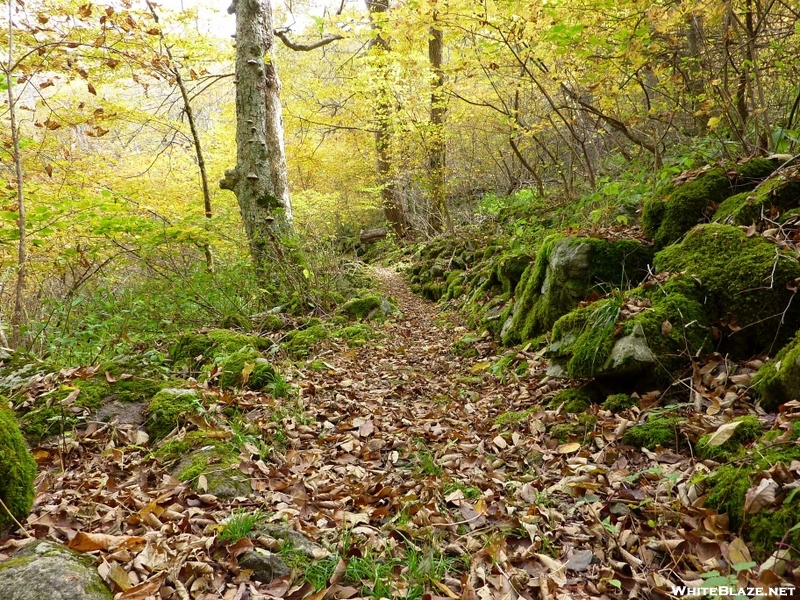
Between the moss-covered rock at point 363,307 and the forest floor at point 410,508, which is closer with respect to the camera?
the forest floor at point 410,508

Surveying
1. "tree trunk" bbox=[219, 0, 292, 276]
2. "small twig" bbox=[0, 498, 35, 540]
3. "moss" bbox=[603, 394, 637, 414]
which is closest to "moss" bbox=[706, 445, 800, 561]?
"moss" bbox=[603, 394, 637, 414]

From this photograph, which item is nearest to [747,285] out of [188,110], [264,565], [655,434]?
[655,434]

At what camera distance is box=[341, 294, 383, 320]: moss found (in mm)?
8133

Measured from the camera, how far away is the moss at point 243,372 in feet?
14.8

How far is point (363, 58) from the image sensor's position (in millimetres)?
12484

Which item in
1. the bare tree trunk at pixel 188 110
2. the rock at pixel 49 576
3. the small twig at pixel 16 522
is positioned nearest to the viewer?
the rock at pixel 49 576

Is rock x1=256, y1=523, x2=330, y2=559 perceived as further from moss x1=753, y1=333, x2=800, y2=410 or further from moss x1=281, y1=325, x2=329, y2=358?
moss x1=281, y1=325, x2=329, y2=358

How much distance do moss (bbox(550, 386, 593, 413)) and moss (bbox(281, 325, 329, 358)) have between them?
3.31 meters

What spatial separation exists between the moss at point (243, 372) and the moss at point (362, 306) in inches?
131

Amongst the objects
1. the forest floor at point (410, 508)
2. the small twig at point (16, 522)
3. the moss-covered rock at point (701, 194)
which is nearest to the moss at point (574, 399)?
the forest floor at point (410, 508)

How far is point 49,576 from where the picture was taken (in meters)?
1.75

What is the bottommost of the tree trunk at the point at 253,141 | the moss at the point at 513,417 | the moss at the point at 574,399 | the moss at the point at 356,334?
the moss at the point at 513,417

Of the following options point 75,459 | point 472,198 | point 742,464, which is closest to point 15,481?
point 75,459

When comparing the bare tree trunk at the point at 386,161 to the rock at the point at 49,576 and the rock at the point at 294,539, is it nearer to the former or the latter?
the rock at the point at 294,539
